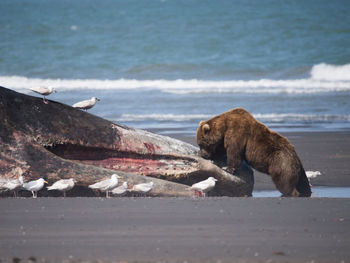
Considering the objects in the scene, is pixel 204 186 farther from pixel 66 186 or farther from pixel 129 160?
pixel 66 186

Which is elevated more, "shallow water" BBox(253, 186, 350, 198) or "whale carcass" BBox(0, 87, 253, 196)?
"whale carcass" BBox(0, 87, 253, 196)

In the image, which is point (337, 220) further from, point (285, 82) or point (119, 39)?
point (119, 39)

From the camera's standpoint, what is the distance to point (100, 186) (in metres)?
7.16

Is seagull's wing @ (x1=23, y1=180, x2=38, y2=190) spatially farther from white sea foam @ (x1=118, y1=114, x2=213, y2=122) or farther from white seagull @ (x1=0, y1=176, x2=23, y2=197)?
white sea foam @ (x1=118, y1=114, x2=213, y2=122)

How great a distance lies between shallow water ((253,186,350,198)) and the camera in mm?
7895

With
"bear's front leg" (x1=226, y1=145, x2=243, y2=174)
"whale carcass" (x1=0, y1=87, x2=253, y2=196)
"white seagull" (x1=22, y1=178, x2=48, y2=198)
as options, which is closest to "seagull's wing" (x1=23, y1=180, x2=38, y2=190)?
"white seagull" (x1=22, y1=178, x2=48, y2=198)

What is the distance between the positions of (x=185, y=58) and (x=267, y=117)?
2404 centimetres

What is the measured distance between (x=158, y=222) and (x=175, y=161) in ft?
7.42

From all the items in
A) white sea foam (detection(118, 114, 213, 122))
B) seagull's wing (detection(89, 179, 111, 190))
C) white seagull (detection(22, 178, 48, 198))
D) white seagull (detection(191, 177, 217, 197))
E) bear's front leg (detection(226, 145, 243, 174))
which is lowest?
white seagull (detection(191, 177, 217, 197))

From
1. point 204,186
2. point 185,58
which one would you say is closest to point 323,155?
point 204,186

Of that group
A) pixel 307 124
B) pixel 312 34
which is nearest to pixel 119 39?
pixel 312 34

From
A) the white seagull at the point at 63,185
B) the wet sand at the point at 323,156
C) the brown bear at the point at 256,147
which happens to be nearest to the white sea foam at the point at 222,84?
the wet sand at the point at 323,156

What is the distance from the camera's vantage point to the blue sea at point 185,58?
19.5m

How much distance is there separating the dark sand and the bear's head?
1.06 metres
